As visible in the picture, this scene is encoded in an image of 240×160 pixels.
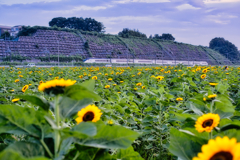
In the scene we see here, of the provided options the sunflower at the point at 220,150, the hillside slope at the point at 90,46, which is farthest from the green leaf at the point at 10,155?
the hillside slope at the point at 90,46

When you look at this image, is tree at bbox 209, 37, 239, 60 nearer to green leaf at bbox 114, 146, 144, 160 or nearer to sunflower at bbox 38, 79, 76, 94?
green leaf at bbox 114, 146, 144, 160

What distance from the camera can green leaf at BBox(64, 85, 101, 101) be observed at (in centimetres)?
38

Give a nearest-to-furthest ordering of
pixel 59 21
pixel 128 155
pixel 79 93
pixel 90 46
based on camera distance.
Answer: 1. pixel 79 93
2. pixel 128 155
3. pixel 90 46
4. pixel 59 21

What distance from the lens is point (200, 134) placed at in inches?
20.2

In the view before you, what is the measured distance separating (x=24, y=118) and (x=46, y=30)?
3332 centimetres

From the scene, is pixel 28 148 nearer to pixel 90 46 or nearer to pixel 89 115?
pixel 89 115

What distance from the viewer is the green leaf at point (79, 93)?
14.9 inches

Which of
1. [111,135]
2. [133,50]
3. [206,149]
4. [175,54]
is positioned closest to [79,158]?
[111,135]

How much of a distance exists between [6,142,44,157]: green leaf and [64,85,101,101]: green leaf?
11cm

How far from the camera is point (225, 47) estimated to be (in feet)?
177

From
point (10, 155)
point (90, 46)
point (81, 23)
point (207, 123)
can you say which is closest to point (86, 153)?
point (10, 155)

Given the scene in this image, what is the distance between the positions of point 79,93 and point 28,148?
134 millimetres

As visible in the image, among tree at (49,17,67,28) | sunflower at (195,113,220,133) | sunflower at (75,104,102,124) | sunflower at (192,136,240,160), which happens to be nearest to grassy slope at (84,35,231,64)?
tree at (49,17,67,28)

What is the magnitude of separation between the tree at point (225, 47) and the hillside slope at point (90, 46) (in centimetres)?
1404
